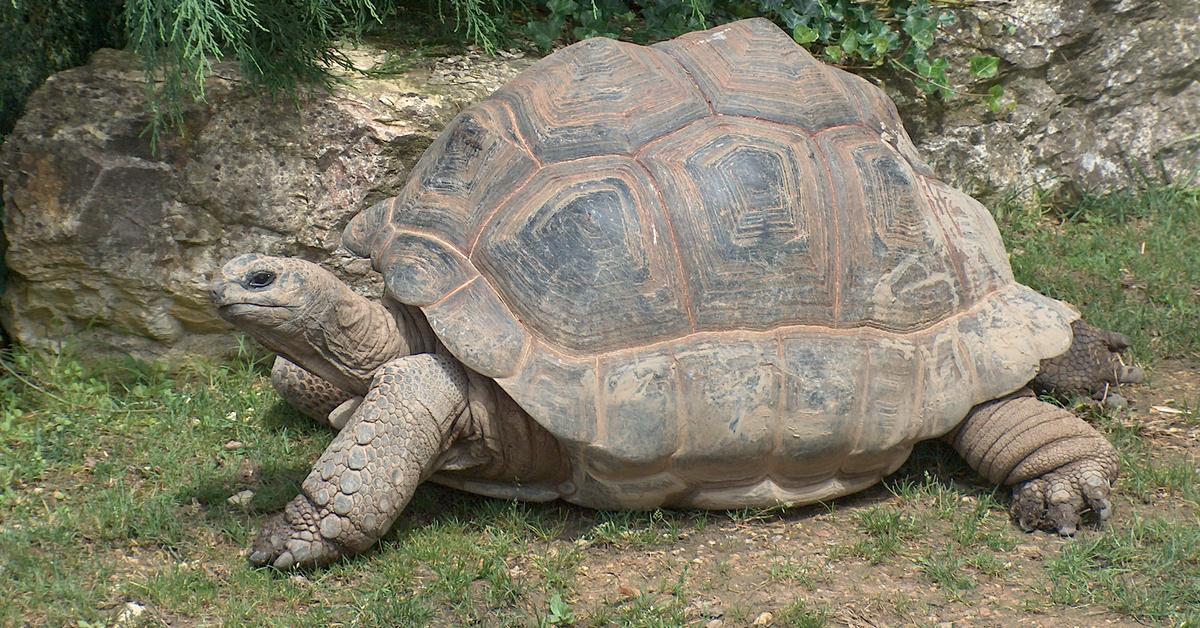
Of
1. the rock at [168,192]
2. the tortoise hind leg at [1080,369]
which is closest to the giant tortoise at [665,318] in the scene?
the tortoise hind leg at [1080,369]

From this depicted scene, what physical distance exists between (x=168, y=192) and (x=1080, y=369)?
3443 millimetres

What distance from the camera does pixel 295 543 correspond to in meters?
3.69

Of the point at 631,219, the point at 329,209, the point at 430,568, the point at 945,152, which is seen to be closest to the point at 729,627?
the point at 430,568

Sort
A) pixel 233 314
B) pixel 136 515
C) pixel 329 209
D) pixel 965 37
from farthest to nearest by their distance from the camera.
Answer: pixel 965 37 < pixel 329 209 < pixel 136 515 < pixel 233 314

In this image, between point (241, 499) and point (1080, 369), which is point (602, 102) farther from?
point (1080, 369)

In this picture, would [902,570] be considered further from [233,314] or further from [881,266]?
[233,314]

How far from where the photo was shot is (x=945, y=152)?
589 centimetres

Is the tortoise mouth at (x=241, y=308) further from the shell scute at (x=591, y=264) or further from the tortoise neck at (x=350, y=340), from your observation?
the shell scute at (x=591, y=264)

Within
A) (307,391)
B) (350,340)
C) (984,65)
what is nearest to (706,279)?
(350,340)

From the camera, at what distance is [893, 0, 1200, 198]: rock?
19.1 feet

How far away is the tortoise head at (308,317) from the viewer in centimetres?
377

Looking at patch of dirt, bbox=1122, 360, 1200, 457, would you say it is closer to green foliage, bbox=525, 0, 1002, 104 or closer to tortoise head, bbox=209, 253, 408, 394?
green foliage, bbox=525, 0, 1002, 104

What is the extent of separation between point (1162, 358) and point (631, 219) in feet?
8.03

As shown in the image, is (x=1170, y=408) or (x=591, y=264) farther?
(x=1170, y=408)
